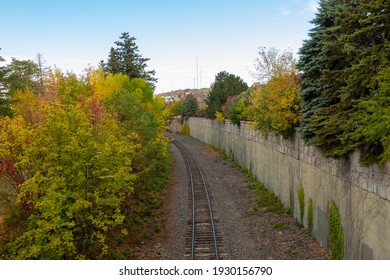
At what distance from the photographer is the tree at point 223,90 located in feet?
165

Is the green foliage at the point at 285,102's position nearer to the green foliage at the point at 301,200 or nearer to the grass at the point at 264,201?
the green foliage at the point at 301,200

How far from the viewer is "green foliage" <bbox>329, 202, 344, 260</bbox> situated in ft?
42.1

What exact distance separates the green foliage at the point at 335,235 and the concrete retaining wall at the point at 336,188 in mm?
253

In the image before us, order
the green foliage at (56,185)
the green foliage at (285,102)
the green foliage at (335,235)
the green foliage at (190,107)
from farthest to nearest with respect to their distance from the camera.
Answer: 1. the green foliage at (190,107)
2. the green foliage at (285,102)
3. the green foliage at (335,235)
4. the green foliage at (56,185)

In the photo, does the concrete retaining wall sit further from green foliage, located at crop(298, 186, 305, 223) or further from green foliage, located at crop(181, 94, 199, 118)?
green foliage, located at crop(181, 94, 199, 118)

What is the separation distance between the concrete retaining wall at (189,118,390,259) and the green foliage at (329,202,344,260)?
0.83 feet

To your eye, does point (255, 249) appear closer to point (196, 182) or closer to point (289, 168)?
point (289, 168)

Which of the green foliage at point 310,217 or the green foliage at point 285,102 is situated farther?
the green foliage at point 285,102

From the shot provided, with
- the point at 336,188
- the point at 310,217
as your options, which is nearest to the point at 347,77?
the point at 336,188

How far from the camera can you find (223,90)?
50500 mm

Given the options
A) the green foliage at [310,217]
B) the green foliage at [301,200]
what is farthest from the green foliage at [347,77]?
the green foliage at [301,200]

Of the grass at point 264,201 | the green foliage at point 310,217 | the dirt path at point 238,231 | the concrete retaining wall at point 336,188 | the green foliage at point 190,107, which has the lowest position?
the dirt path at point 238,231

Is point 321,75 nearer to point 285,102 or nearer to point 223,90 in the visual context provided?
point 285,102

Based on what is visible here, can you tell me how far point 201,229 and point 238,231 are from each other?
1.70 m
